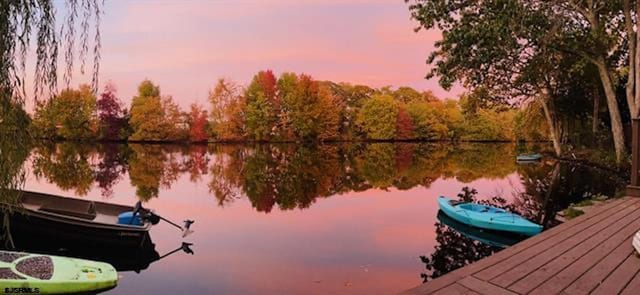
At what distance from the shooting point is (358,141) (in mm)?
79812

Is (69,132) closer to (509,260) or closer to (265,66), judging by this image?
(265,66)

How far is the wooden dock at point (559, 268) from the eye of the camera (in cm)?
439

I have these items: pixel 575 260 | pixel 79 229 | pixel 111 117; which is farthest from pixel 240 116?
pixel 575 260

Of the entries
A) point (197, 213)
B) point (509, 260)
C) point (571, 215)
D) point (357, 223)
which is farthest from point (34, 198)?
point (571, 215)

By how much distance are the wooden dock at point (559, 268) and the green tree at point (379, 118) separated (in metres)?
72.0

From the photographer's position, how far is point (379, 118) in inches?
3120

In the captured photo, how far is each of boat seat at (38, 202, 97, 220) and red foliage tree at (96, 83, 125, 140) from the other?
202 ft

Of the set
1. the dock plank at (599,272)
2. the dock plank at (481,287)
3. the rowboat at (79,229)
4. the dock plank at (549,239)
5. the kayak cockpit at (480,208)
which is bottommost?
the rowboat at (79,229)

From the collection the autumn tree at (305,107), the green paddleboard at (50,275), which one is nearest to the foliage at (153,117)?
the autumn tree at (305,107)

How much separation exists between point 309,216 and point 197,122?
197ft

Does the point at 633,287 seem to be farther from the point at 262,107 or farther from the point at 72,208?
the point at 262,107

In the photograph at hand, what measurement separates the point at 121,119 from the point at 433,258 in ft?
226

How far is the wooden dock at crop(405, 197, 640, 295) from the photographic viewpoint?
439cm

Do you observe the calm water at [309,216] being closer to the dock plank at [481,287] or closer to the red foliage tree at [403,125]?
the dock plank at [481,287]
